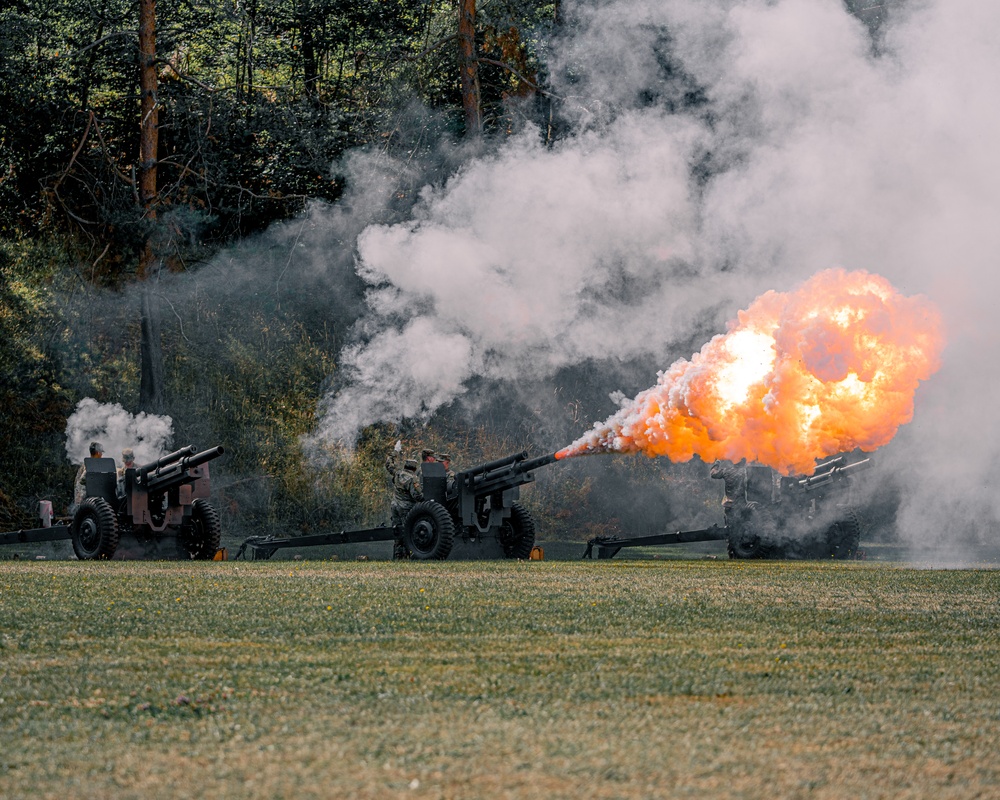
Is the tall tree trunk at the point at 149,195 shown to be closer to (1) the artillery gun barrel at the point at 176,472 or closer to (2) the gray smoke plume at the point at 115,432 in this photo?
(2) the gray smoke plume at the point at 115,432

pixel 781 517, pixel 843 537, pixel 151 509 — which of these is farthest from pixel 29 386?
pixel 843 537

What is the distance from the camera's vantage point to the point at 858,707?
23.7 ft

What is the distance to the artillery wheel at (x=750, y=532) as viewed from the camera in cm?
2186

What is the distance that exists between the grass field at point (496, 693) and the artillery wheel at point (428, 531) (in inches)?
244

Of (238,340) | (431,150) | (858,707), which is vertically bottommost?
(858,707)

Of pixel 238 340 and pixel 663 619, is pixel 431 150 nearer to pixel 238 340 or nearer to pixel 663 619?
pixel 238 340

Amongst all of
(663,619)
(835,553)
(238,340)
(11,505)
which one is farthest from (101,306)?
(663,619)

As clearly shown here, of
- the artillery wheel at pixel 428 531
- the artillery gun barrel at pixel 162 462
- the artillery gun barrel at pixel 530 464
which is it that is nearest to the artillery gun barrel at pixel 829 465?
the artillery gun barrel at pixel 530 464

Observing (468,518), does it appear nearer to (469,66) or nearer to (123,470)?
(123,470)

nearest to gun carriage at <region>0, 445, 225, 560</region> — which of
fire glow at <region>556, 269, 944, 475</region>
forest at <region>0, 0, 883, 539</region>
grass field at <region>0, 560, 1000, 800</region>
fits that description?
fire glow at <region>556, 269, 944, 475</region>

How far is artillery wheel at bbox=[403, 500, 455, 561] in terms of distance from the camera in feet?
64.0

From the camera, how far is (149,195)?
30250mm

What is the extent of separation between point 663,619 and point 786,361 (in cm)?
Result: 765

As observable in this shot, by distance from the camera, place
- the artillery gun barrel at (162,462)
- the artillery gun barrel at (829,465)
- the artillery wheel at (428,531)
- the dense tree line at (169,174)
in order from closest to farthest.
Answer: the artillery wheel at (428,531) < the artillery gun barrel at (162,462) < the artillery gun barrel at (829,465) < the dense tree line at (169,174)
